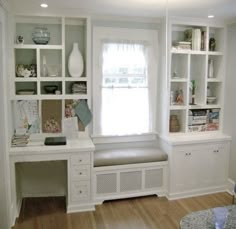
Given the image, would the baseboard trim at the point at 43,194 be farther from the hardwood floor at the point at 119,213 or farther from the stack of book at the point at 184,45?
the stack of book at the point at 184,45

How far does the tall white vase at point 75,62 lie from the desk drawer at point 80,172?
1.15m

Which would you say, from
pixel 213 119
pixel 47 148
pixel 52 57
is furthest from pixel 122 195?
pixel 52 57

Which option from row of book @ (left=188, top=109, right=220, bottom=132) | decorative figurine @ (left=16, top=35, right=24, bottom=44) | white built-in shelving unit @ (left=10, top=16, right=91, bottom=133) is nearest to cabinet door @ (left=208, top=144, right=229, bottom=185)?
row of book @ (left=188, top=109, right=220, bottom=132)

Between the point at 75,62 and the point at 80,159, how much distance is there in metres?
1.21

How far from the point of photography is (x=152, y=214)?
133 inches

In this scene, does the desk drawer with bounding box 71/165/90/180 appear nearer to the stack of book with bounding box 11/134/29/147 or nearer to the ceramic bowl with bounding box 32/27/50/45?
the stack of book with bounding box 11/134/29/147

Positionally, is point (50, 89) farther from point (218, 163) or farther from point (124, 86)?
point (218, 163)

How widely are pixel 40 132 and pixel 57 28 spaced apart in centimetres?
136

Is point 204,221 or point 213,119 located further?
point 213,119

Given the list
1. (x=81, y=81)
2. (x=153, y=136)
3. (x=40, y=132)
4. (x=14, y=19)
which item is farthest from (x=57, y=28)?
(x=153, y=136)

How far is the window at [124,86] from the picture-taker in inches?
149

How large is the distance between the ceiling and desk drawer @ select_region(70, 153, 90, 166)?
5.63ft

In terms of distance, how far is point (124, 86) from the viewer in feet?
12.7

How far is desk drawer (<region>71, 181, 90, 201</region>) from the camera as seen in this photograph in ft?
11.2
